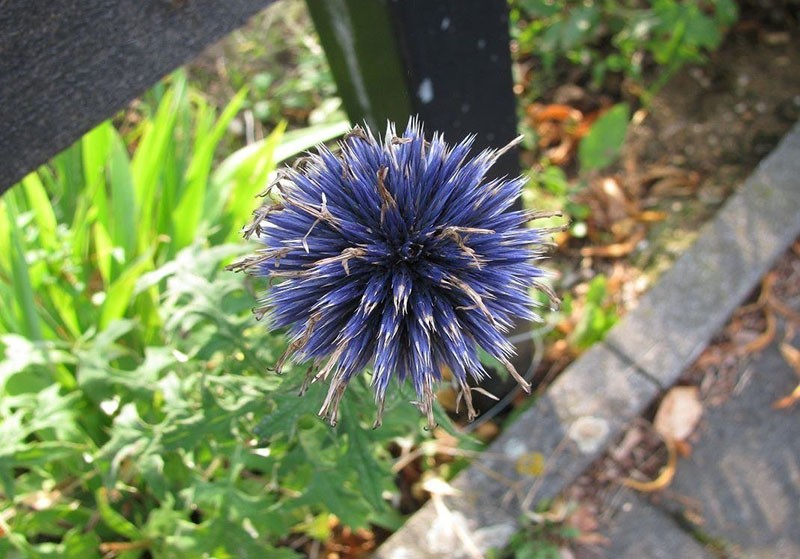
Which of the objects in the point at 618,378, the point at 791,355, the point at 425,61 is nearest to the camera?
the point at 425,61

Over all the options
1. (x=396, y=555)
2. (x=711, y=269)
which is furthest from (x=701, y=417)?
(x=396, y=555)

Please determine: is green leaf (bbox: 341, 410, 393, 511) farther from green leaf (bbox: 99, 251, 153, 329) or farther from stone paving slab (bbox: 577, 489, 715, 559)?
stone paving slab (bbox: 577, 489, 715, 559)

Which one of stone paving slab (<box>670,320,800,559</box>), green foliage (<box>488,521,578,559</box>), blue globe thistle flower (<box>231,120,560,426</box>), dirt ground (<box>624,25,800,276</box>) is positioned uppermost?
blue globe thistle flower (<box>231,120,560,426</box>)

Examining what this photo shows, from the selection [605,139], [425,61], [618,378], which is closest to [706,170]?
[605,139]

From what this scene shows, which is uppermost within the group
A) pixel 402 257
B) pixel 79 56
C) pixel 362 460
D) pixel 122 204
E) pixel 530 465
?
pixel 79 56

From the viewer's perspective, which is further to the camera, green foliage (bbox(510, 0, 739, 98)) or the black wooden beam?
green foliage (bbox(510, 0, 739, 98))

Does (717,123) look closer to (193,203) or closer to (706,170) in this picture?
(706,170)

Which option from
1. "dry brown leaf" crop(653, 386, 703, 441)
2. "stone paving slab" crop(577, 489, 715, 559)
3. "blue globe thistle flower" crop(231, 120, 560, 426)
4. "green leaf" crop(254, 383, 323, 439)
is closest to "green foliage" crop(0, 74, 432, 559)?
"green leaf" crop(254, 383, 323, 439)
